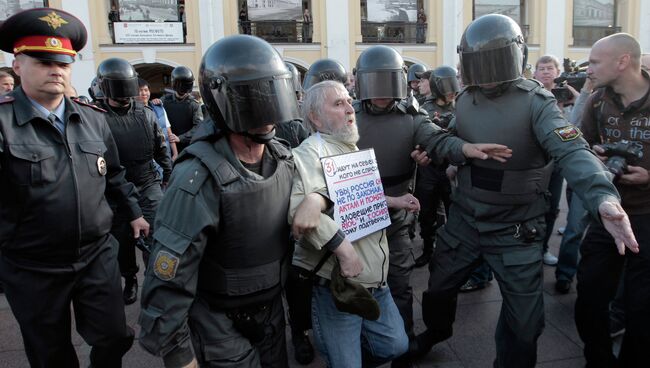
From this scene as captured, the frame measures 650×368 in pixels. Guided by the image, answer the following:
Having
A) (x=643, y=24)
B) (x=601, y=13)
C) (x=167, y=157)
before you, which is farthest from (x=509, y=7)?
(x=167, y=157)

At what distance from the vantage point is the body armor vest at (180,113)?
6.24 metres

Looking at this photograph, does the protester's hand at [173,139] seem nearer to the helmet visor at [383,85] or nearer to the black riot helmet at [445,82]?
the black riot helmet at [445,82]

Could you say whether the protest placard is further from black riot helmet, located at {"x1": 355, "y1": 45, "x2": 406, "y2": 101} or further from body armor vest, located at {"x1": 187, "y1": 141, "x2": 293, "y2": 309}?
black riot helmet, located at {"x1": 355, "y1": 45, "x2": 406, "y2": 101}

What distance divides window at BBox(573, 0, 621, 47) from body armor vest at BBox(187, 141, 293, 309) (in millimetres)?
25110

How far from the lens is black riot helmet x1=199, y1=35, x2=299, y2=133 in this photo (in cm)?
175

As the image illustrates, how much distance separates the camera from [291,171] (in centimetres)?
206

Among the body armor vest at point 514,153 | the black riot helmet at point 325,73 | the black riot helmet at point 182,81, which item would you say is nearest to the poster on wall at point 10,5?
the black riot helmet at point 182,81

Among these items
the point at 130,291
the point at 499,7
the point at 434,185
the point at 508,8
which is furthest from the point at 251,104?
the point at 508,8

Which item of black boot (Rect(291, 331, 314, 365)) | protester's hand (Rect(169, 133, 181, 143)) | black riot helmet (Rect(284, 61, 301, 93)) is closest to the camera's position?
black riot helmet (Rect(284, 61, 301, 93))

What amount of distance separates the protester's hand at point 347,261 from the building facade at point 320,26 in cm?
1779

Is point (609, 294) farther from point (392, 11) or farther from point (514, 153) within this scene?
point (392, 11)

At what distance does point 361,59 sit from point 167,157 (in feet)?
7.98

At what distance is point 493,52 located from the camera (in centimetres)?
261

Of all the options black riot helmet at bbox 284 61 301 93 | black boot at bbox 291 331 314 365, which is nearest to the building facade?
black riot helmet at bbox 284 61 301 93
